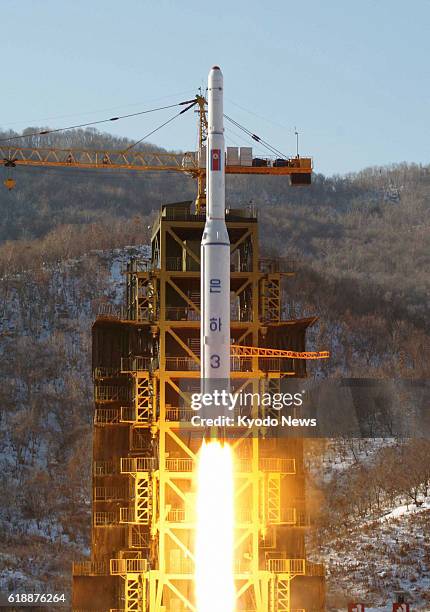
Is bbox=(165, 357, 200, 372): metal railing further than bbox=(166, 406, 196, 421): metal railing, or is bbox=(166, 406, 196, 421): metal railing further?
bbox=(165, 357, 200, 372): metal railing

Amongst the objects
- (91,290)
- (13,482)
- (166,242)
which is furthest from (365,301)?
(166,242)

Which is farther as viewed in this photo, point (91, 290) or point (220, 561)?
point (91, 290)

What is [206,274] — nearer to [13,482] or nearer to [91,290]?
[13,482]

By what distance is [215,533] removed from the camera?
63.6 meters

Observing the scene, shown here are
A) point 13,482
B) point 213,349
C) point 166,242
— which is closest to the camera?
point 213,349

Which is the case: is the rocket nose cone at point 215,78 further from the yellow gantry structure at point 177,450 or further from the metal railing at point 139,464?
the metal railing at point 139,464

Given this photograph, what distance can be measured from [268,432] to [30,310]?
9476 cm

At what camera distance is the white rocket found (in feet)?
198

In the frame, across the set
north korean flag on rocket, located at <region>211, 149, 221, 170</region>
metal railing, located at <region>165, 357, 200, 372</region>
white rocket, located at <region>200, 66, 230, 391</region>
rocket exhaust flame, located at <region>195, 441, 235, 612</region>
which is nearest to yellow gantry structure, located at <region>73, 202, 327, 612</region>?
metal railing, located at <region>165, 357, 200, 372</region>

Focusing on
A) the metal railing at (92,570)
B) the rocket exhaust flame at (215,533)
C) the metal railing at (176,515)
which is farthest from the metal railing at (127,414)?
the metal railing at (92,570)

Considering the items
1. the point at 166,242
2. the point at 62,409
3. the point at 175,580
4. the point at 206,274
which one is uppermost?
the point at 62,409

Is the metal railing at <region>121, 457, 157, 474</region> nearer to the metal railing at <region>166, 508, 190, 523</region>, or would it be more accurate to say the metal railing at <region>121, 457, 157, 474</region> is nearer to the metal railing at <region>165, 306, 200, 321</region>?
the metal railing at <region>166, 508, 190, 523</region>

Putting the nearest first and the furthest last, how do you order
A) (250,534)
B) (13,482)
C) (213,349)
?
(213,349) < (250,534) < (13,482)

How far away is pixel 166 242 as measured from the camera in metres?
68.9
